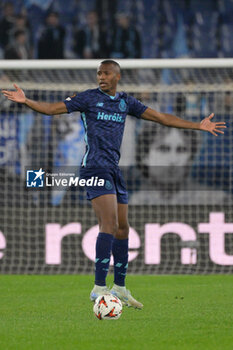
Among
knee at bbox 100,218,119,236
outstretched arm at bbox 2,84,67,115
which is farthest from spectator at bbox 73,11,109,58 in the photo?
knee at bbox 100,218,119,236

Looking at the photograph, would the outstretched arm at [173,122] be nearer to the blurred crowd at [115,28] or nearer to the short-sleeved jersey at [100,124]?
the short-sleeved jersey at [100,124]

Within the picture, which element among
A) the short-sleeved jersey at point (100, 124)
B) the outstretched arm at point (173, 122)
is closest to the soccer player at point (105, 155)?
the short-sleeved jersey at point (100, 124)

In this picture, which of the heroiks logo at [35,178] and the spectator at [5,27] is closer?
the heroiks logo at [35,178]

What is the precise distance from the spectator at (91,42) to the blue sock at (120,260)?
831cm

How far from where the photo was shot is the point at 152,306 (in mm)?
6172

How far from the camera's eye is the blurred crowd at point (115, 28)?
44.8 feet

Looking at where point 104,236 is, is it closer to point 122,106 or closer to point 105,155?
point 105,155

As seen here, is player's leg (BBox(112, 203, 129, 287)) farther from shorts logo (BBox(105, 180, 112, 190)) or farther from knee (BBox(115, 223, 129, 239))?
shorts logo (BBox(105, 180, 112, 190))

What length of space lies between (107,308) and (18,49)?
9111mm

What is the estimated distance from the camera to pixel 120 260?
5953 millimetres

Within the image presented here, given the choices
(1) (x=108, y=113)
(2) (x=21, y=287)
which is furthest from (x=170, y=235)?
(1) (x=108, y=113)

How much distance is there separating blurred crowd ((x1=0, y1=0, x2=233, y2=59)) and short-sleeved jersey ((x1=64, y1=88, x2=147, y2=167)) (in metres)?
7.88

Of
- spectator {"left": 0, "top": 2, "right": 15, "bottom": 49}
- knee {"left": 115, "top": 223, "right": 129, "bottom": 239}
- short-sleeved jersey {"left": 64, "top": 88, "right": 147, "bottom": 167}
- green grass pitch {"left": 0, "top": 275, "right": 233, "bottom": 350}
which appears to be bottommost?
green grass pitch {"left": 0, "top": 275, "right": 233, "bottom": 350}

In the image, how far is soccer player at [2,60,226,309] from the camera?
18.4 feet
